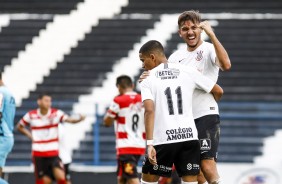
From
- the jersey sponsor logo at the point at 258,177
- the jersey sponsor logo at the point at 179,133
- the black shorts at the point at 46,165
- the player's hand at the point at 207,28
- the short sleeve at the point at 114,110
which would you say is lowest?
the jersey sponsor logo at the point at 258,177

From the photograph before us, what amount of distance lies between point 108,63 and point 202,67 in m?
9.80

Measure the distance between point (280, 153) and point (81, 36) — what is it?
5379 mm

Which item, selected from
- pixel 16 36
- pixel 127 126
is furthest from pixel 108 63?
pixel 127 126

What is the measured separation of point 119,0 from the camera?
18750 millimetres

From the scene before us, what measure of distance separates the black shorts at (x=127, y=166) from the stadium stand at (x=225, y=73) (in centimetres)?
319

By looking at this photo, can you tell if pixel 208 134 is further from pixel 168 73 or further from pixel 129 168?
pixel 129 168

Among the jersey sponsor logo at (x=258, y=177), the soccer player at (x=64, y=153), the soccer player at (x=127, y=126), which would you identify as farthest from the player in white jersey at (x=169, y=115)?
the soccer player at (x=64, y=153)

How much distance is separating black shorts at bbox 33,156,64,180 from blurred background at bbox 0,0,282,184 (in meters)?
1.25

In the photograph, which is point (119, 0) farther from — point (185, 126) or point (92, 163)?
point (185, 126)

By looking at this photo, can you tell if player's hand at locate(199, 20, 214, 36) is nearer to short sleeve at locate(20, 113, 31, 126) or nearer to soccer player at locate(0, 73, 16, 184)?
soccer player at locate(0, 73, 16, 184)

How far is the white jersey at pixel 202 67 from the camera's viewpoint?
750 centimetres

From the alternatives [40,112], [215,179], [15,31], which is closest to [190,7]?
[15,31]

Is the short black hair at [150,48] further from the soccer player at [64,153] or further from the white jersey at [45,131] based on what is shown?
the soccer player at [64,153]

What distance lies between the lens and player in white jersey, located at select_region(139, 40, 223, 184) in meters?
6.95
